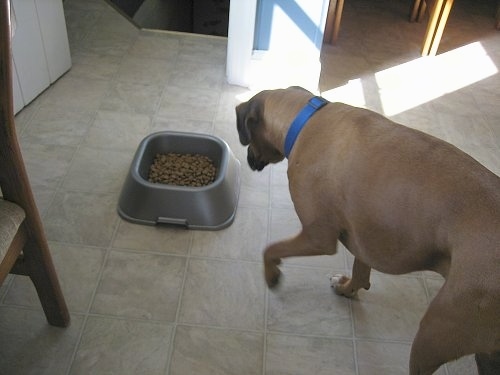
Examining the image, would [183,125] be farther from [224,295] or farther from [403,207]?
[403,207]

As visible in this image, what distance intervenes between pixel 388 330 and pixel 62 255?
1148 millimetres

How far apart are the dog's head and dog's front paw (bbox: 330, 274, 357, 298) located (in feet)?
1.53

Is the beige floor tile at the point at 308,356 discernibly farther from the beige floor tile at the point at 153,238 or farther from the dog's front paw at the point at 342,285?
the beige floor tile at the point at 153,238

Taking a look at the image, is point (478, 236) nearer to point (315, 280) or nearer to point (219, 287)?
point (315, 280)

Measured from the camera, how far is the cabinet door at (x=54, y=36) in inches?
99.2

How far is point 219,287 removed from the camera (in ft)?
5.67

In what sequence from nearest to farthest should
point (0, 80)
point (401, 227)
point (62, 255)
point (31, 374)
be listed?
point (0, 80)
point (401, 227)
point (31, 374)
point (62, 255)

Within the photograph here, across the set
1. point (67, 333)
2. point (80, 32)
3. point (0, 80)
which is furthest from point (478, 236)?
point (80, 32)

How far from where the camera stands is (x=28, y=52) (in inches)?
95.9

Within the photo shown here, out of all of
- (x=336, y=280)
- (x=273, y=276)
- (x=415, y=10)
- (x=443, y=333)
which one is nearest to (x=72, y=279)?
(x=273, y=276)

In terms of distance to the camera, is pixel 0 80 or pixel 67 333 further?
pixel 67 333

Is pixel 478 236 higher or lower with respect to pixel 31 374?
higher

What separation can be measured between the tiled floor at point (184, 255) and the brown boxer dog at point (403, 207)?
0.92 ft

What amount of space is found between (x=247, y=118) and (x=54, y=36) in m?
1.57
